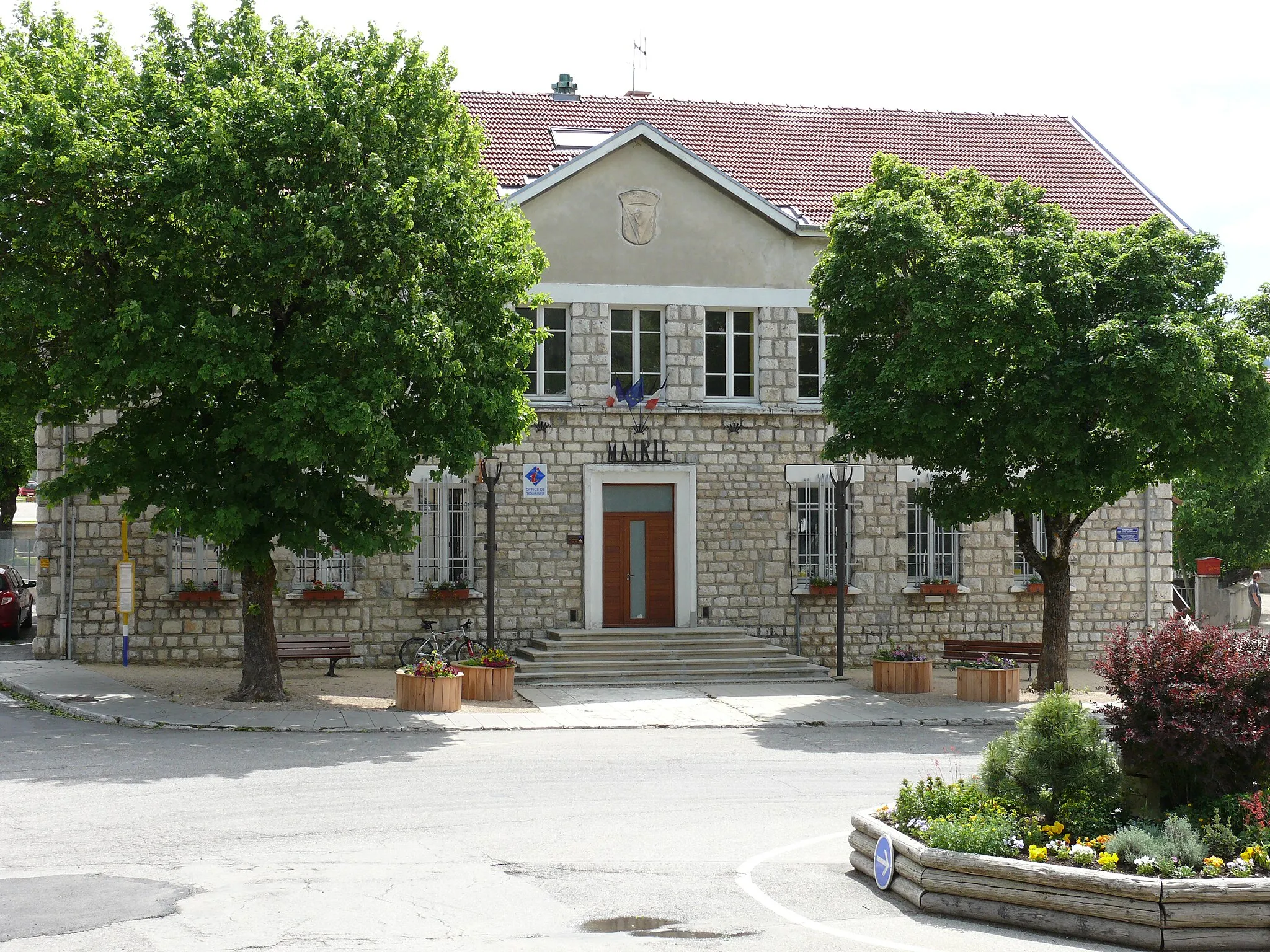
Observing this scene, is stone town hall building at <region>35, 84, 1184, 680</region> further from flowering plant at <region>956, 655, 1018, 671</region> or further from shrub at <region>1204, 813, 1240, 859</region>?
shrub at <region>1204, 813, 1240, 859</region>

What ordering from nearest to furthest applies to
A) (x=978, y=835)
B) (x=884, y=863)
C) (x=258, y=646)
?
(x=978, y=835)
(x=884, y=863)
(x=258, y=646)

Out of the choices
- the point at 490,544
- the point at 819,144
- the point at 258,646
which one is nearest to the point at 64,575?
the point at 258,646

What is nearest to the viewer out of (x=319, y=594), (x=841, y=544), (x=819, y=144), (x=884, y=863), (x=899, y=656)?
(x=884, y=863)

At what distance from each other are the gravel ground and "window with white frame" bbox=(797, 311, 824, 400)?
26.1ft

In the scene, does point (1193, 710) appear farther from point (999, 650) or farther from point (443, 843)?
point (999, 650)

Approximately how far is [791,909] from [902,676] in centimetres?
1258

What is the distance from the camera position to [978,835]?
8.83 m

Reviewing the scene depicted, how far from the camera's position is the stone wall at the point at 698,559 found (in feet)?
73.5

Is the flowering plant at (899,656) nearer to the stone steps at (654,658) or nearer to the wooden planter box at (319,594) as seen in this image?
the stone steps at (654,658)

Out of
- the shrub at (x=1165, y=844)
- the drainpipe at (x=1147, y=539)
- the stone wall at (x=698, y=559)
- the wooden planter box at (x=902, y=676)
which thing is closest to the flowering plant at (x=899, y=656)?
the wooden planter box at (x=902, y=676)

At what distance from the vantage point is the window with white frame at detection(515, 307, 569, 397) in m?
23.4

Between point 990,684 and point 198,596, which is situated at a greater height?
point 198,596

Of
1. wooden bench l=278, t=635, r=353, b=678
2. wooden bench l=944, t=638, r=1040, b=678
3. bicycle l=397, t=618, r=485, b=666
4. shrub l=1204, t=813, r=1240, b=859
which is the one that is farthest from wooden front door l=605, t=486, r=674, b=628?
shrub l=1204, t=813, r=1240, b=859

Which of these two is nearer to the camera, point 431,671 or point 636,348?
point 431,671
